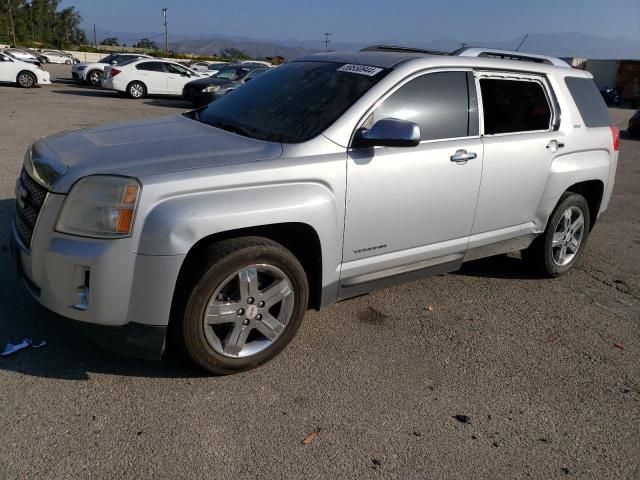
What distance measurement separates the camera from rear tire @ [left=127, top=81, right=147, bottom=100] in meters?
19.6

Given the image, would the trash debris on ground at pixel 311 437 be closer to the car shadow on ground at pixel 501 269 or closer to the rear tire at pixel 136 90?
the car shadow on ground at pixel 501 269

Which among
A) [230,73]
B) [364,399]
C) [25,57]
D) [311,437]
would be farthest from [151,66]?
[311,437]

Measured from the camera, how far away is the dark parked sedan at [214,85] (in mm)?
16828

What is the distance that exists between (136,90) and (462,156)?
18234 millimetres

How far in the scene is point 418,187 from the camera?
3.61 meters

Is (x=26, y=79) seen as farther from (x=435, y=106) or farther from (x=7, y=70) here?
(x=435, y=106)

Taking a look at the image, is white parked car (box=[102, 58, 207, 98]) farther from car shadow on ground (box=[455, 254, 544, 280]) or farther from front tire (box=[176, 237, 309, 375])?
front tire (box=[176, 237, 309, 375])

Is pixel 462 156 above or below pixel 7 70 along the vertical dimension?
above

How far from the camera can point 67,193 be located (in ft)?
9.18

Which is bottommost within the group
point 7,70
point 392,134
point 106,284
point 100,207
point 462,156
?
point 106,284

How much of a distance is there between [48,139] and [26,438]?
1.89 m

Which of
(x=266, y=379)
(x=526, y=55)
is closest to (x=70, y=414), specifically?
(x=266, y=379)

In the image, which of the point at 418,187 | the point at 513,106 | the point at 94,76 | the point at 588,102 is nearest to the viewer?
the point at 418,187

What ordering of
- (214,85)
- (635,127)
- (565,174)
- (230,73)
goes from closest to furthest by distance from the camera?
(565,174), (214,85), (635,127), (230,73)
